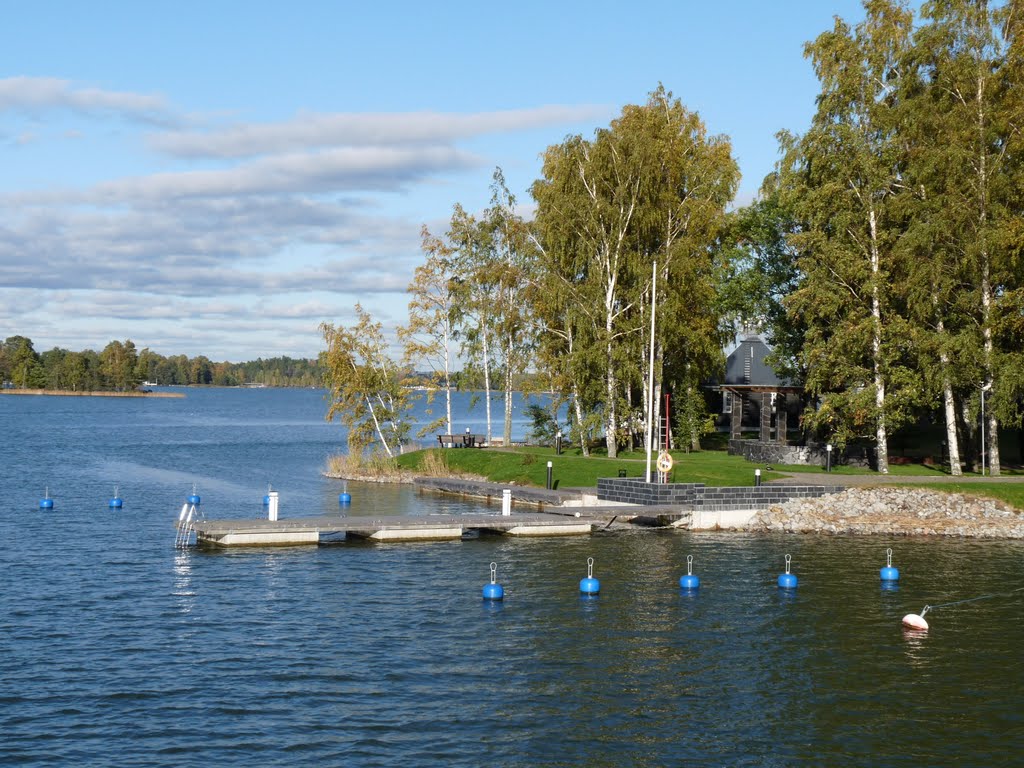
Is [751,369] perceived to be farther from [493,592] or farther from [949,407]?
[493,592]

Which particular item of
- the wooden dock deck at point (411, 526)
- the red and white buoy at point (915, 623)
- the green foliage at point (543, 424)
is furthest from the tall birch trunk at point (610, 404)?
the red and white buoy at point (915, 623)

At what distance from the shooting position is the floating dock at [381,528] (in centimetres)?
4388

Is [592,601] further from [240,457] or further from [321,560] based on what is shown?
[240,457]

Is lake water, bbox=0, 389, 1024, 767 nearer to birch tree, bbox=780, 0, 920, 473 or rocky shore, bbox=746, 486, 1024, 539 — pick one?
rocky shore, bbox=746, 486, 1024, 539

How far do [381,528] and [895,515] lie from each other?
23200 millimetres

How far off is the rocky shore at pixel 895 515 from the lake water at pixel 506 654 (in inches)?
75.0

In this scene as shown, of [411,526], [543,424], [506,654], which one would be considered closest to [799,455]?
[543,424]

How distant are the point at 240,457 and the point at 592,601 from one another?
64.7 meters

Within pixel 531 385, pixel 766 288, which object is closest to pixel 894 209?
pixel 766 288

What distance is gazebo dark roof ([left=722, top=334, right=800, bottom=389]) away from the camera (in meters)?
69.6

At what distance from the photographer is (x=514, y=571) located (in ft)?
129

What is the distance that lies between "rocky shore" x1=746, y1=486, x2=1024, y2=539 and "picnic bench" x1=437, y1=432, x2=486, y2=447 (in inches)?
1187

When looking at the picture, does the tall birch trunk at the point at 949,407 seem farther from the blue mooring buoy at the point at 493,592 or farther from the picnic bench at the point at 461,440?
the picnic bench at the point at 461,440

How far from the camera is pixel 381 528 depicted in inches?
1802
